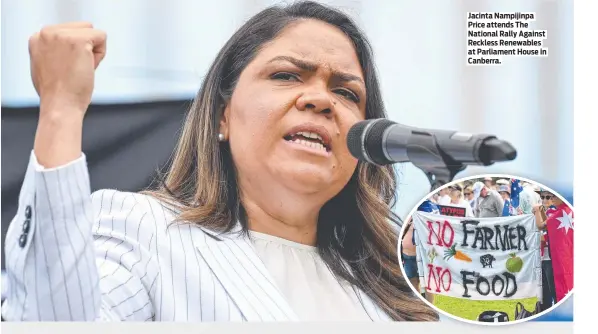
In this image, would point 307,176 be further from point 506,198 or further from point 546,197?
point 546,197

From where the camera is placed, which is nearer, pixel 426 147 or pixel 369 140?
pixel 426 147

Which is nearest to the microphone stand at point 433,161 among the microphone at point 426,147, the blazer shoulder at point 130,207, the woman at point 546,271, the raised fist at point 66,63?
the microphone at point 426,147

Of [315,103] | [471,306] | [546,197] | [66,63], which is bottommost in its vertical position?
[471,306]

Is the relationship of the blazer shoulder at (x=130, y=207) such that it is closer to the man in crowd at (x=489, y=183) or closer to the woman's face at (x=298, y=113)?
the woman's face at (x=298, y=113)

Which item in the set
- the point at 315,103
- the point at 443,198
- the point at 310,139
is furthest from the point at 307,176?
the point at 443,198

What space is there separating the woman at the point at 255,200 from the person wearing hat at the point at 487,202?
285mm

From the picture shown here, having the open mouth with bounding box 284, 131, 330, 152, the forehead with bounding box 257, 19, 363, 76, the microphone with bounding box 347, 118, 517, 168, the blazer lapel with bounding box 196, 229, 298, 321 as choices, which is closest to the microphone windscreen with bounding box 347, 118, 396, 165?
the microphone with bounding box 347, 118, 517, 168

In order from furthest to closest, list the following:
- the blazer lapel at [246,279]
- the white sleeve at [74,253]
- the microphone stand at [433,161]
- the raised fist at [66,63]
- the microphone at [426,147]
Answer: the blazer lapel at [246,279] < the raised fist at [66,63] < the white sleeve at [74,253] < the microphone stand at [433,161] < the microphone at [426,147]

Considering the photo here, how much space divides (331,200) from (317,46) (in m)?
0.51

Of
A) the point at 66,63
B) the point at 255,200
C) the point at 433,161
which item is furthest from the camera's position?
the point at 255,200

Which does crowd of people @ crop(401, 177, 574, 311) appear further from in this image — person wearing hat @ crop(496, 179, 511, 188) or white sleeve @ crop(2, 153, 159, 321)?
white sleeve @ crop(2, 153, 159, 321)

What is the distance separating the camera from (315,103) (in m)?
2.88

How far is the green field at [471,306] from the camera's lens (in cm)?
295
